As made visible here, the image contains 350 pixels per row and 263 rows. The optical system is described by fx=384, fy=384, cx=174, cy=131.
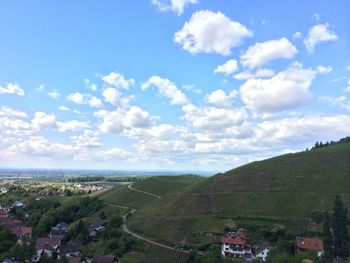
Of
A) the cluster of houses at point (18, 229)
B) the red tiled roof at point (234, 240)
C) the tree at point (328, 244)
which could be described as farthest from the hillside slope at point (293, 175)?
the cluster of houses at point (18, 229)

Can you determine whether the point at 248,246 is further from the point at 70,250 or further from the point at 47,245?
the point at 47,245

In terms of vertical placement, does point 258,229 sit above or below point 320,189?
below

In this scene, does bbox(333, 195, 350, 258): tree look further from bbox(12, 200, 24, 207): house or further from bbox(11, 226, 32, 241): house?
bbox(12, 200, 24, 207): house

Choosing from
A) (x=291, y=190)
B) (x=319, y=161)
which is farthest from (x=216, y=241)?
(x=319, y=161)

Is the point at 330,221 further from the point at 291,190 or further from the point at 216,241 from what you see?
the point at 291,190

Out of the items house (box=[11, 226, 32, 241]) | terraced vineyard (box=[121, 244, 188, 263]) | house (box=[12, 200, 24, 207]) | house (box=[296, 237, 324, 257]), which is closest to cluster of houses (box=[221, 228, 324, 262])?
house (box=[296, 237, 324, 257])
